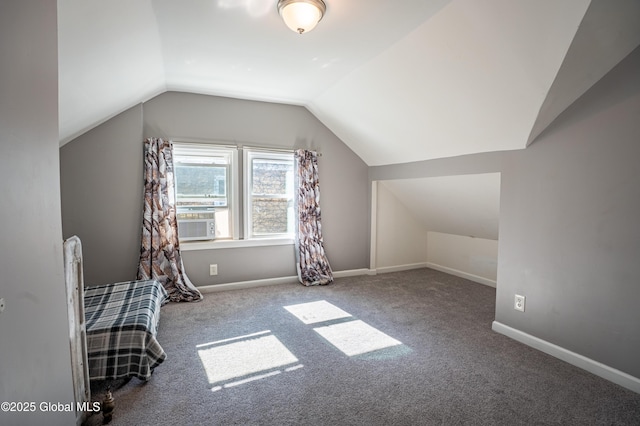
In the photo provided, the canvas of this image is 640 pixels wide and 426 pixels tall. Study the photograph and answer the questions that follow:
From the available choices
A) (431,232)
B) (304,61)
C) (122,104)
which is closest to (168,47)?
(122,104)

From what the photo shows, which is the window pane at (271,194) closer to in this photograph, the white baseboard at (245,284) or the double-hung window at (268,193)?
the double-hung window at (268,193)

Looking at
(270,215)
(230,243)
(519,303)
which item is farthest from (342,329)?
(270,215)

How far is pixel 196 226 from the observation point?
3.73 metres

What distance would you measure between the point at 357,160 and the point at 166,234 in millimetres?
2640

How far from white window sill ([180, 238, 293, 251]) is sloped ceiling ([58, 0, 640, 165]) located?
5.01ft

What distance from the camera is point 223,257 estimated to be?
381cm

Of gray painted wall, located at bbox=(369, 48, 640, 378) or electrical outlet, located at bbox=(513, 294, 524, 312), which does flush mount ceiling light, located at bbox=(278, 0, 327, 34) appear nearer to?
gray painted wall, located at bbox=(369, 48, 640, 378)

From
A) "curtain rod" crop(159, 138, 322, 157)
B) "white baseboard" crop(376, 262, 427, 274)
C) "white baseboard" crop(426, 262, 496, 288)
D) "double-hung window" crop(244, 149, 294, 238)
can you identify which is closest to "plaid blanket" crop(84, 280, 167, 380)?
"double-hung window" crop(244, 149, 294, 238)

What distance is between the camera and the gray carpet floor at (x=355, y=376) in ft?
5.65

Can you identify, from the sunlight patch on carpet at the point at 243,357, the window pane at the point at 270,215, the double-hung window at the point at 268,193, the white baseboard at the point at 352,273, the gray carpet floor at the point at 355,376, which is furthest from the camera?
the white baseboard at the point at 352,273

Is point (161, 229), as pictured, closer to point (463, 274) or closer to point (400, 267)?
point (400, 267)

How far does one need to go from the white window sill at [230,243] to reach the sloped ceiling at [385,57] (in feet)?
5.01

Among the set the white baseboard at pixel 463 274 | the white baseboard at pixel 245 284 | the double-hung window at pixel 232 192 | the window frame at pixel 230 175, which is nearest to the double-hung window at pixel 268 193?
the double-hung window at pixel 232 192

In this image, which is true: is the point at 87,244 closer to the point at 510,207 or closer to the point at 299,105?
the point at 299,105
